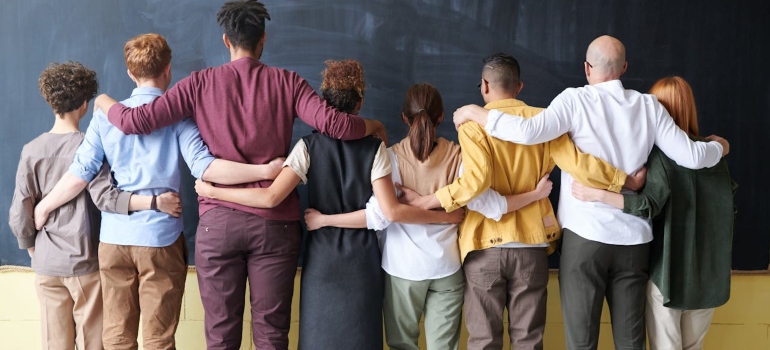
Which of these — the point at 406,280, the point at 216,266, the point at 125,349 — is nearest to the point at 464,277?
the point at 406,280

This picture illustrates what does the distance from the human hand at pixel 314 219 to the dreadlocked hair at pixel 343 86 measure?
0.36m

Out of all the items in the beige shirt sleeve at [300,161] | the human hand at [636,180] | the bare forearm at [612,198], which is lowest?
the bare forearm at [612,198]

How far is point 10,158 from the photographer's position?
288 centimetres

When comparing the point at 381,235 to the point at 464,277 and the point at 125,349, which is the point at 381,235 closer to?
the point at 464,277

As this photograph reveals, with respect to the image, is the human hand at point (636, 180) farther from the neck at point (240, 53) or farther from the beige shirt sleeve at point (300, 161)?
the neck at point (240, 53)

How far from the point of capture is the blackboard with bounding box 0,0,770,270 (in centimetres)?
280

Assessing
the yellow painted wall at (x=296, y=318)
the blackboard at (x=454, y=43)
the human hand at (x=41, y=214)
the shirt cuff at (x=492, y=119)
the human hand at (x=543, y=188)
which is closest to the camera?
the shirt cuff at (x=492, y=119)

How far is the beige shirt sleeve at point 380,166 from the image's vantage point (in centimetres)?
216

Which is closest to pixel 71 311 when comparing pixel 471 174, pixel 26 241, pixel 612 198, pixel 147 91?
pixel 26 241

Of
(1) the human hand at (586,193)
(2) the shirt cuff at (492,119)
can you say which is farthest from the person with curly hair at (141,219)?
(1) the human hand at (586,193)

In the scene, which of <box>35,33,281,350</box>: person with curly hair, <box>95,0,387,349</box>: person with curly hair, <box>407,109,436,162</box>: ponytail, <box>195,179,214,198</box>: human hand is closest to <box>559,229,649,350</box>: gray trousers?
<box>407,109,436,162</box>: ponytail

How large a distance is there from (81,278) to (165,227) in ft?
1.34

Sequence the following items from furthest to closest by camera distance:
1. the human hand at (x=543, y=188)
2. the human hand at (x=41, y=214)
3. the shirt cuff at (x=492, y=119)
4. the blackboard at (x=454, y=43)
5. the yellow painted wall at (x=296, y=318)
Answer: the yellow painted wall at (x=296, y=318) → the blackboard at (x=454, y=43) → the human hand at (x=41, y=214) → the human hand at (x=543, y=188) → the shirt cuff at (x=492, y=119)

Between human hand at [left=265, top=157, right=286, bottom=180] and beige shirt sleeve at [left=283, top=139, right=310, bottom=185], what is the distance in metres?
0.03
